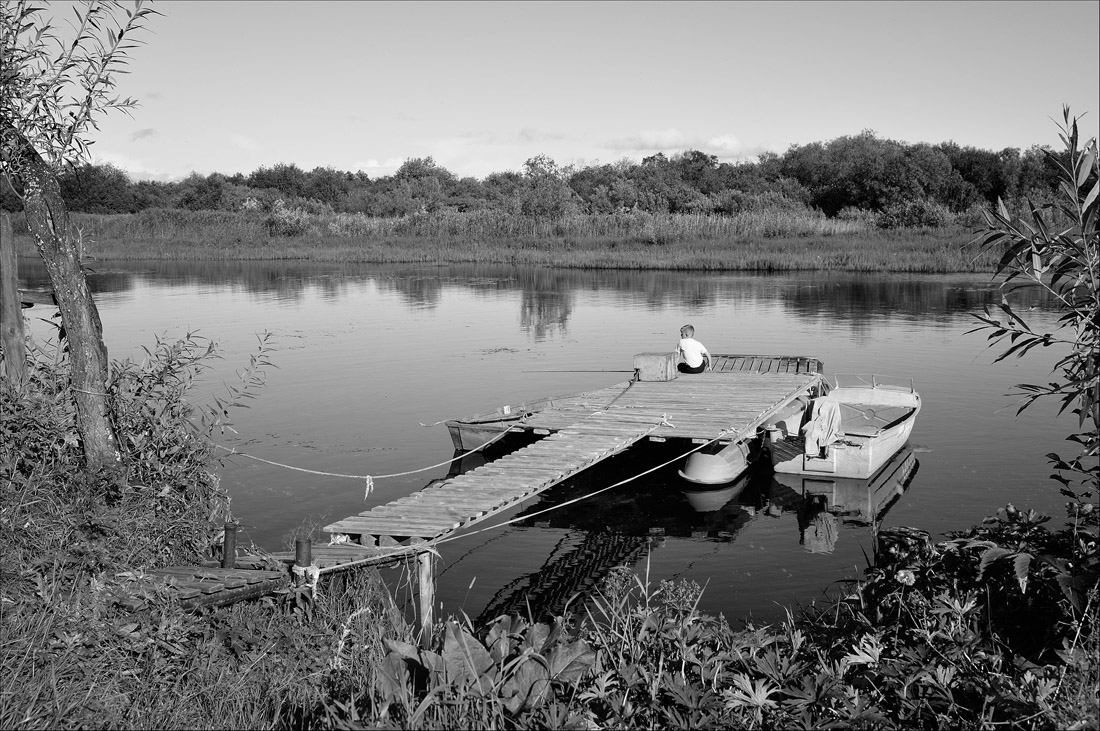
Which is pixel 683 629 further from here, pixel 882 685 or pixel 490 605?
pixel 490 605

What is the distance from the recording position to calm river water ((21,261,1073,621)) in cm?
1041

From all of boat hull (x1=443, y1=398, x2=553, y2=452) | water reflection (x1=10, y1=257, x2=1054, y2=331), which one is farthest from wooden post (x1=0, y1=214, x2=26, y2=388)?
water reflection (x1=10, y1=257, x2=1054, y2=331)

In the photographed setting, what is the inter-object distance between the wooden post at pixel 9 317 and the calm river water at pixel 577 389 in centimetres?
340

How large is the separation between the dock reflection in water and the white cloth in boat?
0.47 metres

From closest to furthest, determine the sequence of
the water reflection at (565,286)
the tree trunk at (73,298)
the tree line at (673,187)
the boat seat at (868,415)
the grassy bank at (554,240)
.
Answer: the tree trunk at (73,298) → the boat seat at (868,415) → the water reflection at (565,286) → the grassy bank at (554,240) → the tree line at (673,187)

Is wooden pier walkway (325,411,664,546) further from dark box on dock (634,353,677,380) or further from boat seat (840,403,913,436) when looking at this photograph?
boat seat (840,403,913,436)

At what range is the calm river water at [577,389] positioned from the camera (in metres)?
10.4

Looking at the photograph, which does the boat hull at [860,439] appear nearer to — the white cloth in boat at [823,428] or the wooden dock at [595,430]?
the white cloth in boat at [823,428]

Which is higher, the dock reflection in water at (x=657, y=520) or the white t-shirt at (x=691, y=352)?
the white t-shirt at (x=691, y=352)

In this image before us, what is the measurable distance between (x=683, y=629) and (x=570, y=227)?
2055 inches

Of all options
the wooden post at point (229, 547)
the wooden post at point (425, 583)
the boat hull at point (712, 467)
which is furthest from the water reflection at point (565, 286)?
the wooden post at point (229, 547)

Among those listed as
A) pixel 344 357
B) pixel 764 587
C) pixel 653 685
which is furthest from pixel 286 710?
pixel 344 357

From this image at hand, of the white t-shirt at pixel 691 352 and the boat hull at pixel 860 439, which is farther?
the white t-shirt at pixel 691 352

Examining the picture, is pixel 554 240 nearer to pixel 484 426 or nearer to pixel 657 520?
pixel 484 426
